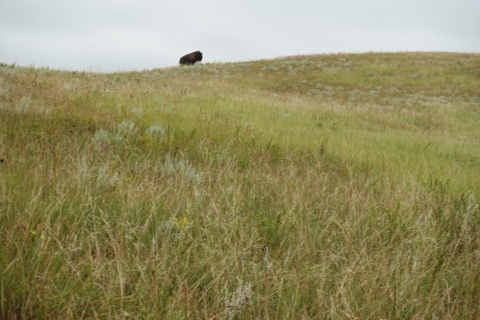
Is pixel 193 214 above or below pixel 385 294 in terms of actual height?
above

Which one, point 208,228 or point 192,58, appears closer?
point 208,228

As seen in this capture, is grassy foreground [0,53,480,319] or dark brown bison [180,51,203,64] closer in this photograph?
grassy foreground [0,53,480,319]

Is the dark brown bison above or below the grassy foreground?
above

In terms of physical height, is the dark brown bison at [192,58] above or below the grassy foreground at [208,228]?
above

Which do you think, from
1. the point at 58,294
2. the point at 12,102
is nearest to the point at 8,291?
the point at 58,294

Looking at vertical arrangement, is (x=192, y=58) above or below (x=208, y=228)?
above

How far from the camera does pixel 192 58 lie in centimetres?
3909

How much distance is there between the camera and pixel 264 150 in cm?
530

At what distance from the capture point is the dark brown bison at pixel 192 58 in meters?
39.1

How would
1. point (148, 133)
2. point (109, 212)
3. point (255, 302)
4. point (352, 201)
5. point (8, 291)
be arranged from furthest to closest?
point (148, 133) < point (352, 201) < point (109, 212) < point (255, 302) < point (8, 291)

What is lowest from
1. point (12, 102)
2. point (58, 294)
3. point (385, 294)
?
point (385, 294)

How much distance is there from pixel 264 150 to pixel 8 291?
4092 mm

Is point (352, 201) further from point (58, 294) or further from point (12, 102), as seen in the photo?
point (12, 102)

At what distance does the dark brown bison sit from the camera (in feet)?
128
